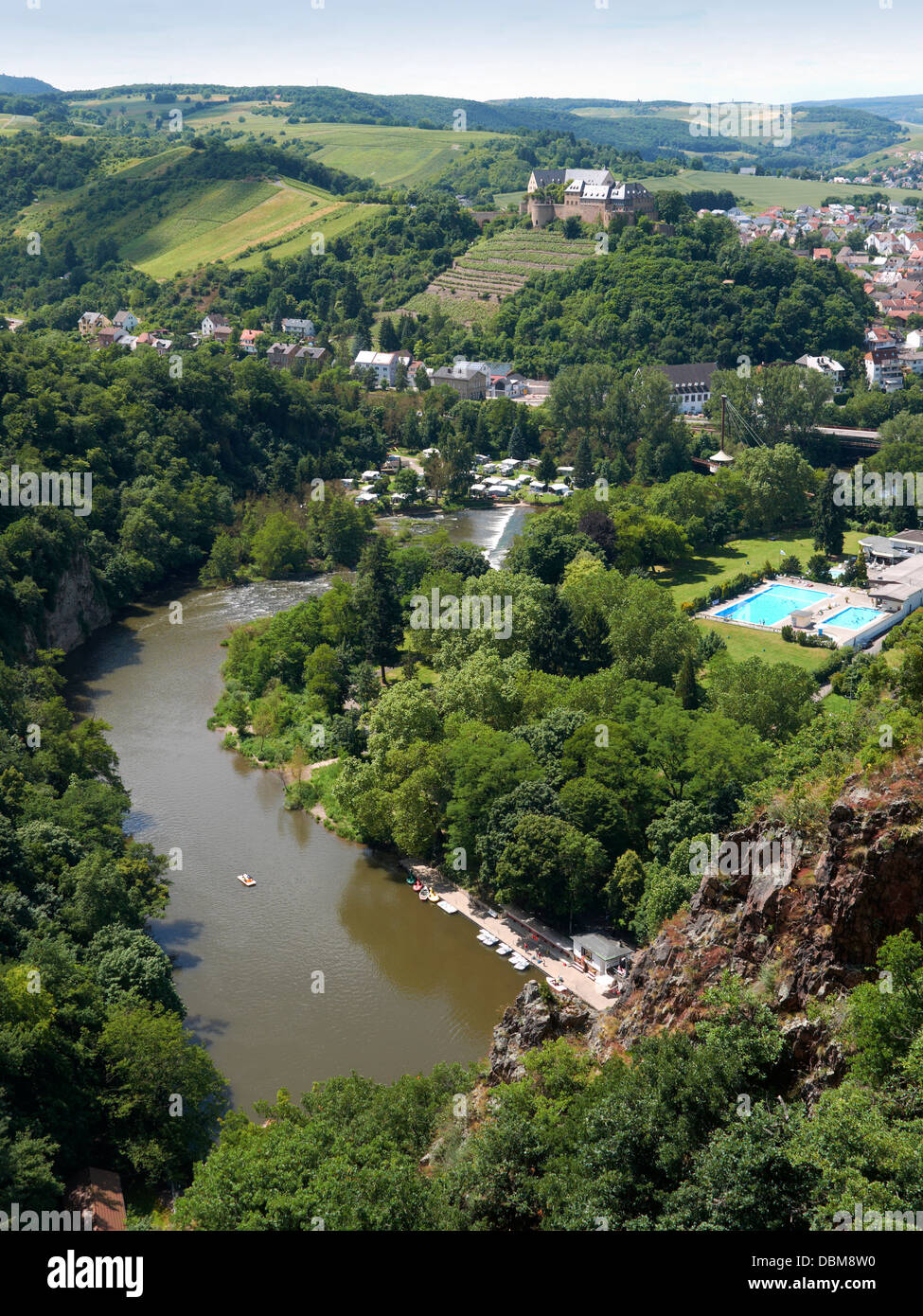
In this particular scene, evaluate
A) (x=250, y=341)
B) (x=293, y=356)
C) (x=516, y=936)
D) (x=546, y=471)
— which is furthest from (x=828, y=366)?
(x=516, y=936)

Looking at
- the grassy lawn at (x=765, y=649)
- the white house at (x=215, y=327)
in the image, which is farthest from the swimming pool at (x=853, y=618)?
the white house at (x=215, y=327)

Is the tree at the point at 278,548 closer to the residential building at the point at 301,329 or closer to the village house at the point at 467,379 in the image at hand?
the village house at the point at 467,379

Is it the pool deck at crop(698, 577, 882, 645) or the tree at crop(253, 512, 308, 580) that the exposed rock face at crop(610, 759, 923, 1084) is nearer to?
the pool deck at crop(698, 577, 882, 645)

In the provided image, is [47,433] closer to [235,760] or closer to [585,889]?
[235,760]

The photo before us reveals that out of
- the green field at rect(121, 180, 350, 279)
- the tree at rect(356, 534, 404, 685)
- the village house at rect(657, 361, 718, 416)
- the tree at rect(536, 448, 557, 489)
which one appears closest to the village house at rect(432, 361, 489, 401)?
the village house at rect(657, 361, 718, 416)

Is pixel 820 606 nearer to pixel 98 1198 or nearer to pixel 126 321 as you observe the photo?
pixel 98 1198
